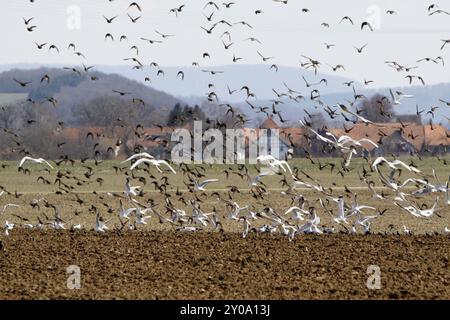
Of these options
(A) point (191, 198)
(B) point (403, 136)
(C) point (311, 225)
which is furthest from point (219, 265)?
(B) point (403, 136)

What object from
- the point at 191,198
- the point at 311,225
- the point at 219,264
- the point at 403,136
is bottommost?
the point at 191,198

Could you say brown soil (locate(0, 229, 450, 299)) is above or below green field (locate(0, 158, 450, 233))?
above

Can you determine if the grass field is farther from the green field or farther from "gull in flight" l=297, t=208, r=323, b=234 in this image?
the green field

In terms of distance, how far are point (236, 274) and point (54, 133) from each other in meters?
61.3

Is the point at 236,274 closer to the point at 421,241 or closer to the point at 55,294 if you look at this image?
the point at 55,294

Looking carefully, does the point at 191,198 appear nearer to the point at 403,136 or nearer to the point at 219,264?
the point at 403,136

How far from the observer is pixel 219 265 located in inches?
768

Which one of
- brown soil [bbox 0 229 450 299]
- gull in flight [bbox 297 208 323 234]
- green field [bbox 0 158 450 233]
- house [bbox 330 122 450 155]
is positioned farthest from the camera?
house [bbox 330 122 450 155]

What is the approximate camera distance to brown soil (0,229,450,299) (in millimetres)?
16438

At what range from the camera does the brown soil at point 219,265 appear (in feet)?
53.9

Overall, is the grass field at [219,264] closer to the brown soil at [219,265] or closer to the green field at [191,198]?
the brown soil at [219,265]

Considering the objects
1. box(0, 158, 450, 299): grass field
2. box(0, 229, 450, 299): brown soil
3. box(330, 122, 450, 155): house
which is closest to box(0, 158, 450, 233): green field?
box(330, 122, 450, 155): house

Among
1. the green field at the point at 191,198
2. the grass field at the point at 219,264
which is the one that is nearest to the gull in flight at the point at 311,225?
the grass field at the point at 219,264

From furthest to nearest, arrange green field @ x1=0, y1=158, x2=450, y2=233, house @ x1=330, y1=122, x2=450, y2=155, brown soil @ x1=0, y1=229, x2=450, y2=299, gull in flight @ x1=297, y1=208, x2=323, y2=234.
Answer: house @ x1=330, y1=122, x2=450, y2=155, green field @ x1=0, y1=158, x2=450, y2=233, gull in flight @ x1=297, y1=208, x2=323, y2=234, brown soil @ x1=0, y1=229, x2=450, y2=299
